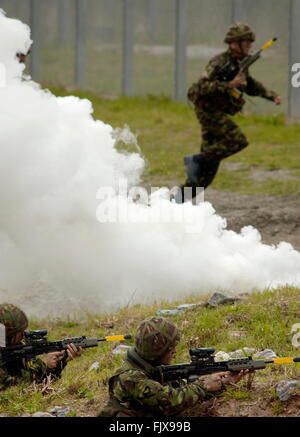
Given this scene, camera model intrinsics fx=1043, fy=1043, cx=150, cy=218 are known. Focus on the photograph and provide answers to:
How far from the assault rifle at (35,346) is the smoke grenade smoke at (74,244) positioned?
2164 mm

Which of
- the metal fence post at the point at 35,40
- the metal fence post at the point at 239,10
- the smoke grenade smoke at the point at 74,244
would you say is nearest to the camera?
the smoke grenade smoke at the point at 74,244

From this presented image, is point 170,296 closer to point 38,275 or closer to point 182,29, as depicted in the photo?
point 38,275

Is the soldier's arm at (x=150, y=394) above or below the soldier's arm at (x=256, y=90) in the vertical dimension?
below

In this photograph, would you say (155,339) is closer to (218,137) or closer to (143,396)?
(143,396)

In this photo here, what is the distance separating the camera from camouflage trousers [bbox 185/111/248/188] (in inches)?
446

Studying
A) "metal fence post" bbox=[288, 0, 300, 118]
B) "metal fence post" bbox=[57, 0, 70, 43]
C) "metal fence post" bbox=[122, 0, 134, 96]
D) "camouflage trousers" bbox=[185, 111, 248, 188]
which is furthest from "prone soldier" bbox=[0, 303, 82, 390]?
"metal fence post" bbox=[57, 0, 70, 43]

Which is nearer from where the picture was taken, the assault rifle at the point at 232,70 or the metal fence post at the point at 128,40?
the assault rifle at the point at 232,70

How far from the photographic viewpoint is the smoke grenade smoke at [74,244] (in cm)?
910

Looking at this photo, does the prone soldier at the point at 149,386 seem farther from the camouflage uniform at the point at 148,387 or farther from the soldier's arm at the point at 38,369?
the soldier's arm at the point at 38,369

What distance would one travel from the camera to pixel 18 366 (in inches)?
266

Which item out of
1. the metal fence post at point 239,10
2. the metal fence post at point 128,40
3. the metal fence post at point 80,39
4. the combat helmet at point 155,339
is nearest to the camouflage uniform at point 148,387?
the combat helmet at point 155,339

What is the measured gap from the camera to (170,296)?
9039 millimetres

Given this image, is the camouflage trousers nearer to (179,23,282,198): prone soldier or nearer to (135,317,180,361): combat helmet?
(179,23,282,198): prone soldier

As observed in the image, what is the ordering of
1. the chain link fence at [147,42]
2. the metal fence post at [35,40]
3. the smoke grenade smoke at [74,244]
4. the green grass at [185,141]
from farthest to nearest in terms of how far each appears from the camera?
1. the metal fence post at [35,40]
2. the chain link fence at [147,42]
3. the green grass at [185,141]
4. the smoke grenade smoke at [74,244]
